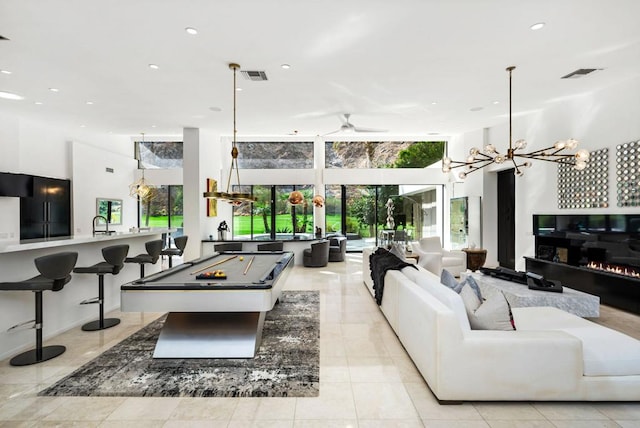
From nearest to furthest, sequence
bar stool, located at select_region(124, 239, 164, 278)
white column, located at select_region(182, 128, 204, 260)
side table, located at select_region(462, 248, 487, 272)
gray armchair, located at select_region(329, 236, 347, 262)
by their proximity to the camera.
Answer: bar stool, located at select_region(124, 239, 164, 278) → side table, located at select_region(462, 248, 487, 272) → white column, located at select_region(182, 128, 204, 260) → gray armchair, located at select_region(329, 236, 347, 262)

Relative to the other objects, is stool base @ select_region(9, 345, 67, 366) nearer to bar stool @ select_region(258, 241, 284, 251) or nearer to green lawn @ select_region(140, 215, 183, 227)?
bar stool @ select_region(258, 241, 284, 251)

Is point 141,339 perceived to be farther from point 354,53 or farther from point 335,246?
point 335,246

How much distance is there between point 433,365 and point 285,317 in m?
2.62

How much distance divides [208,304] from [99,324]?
2496 mm

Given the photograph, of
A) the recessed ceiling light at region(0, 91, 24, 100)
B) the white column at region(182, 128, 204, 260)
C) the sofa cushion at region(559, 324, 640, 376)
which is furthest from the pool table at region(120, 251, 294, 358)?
the recessed ceiling light at region(0, 91, 24, 100)

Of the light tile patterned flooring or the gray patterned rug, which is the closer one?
the light tile patterned flooring

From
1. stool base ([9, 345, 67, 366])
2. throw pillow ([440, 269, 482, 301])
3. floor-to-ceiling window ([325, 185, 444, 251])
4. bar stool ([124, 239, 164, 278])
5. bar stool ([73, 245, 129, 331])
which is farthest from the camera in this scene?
floor-to-ceiling window ([325, 185, 444, 251])

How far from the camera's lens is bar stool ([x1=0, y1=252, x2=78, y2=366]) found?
10.9 ft

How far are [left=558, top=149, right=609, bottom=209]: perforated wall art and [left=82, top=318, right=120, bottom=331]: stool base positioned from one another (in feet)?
25.9

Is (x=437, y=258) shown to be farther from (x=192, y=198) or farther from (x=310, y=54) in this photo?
(x=192, y=198)

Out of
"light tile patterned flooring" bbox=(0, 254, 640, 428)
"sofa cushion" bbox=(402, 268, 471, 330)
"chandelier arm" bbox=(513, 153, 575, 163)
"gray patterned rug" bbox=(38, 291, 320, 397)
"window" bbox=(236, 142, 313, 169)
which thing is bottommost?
"light tile patterned flooring" bbox=(0, 254, 640, 428)

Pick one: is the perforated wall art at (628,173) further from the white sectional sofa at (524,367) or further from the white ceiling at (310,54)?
the white sectional sofa at (524,367)

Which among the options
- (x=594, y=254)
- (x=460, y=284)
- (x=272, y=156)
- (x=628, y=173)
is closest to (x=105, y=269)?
(x=460, y=284)

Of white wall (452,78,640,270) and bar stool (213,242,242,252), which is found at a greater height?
white wall (452,78,640,270)
